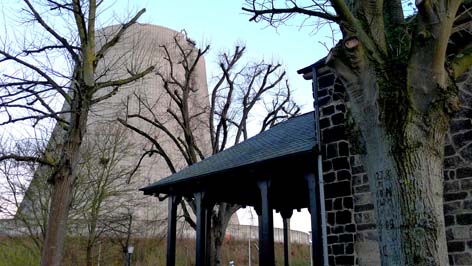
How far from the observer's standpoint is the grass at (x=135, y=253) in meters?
15.8

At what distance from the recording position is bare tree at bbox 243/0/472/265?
331cm

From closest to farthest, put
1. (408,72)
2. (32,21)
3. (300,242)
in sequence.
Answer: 1. (408,72)
2. (32,21)
3. (300,242)

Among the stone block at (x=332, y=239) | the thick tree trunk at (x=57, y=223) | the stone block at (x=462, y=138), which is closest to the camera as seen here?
the stone block at (x=462, y=138)

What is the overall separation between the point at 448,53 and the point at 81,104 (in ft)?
19.3

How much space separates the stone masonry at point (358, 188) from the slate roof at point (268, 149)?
50cm

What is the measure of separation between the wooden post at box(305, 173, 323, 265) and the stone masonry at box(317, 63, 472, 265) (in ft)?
0.53

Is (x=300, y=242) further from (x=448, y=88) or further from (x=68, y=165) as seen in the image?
(x=448, y=88)

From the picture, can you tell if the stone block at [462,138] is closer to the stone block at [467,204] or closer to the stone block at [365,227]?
the stone block at [467,204]

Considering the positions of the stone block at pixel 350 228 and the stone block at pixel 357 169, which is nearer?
the stone block at pixel 350 228

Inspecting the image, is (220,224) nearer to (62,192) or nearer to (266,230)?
(266,230)

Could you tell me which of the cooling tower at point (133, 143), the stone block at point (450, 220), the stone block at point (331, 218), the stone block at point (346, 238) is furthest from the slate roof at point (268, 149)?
the cooling tower at point (133, 143)

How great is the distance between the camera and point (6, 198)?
1524 cm

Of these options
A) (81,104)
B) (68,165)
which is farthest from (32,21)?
(68,165)

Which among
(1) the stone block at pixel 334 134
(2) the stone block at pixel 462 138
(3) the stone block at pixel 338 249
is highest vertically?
(1) the stone block at pixel 334 134
